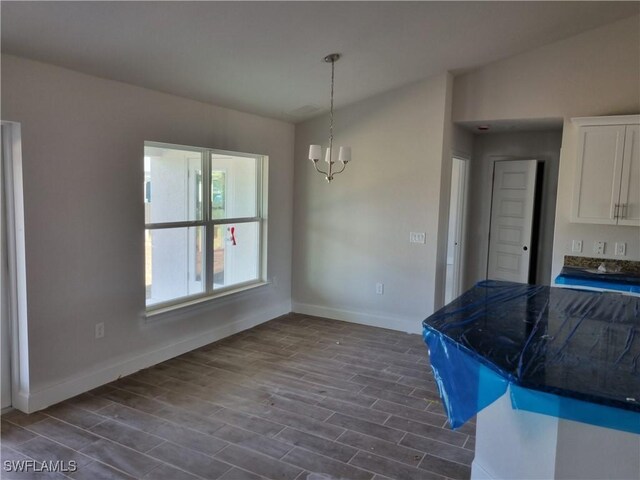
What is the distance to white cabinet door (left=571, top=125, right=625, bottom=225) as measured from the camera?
3.96 meters

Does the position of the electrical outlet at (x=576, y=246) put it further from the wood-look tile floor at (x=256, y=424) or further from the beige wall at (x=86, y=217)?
the beige wall at (x=86, y=217)

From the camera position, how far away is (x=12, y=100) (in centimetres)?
287

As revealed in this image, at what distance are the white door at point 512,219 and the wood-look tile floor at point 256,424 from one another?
2.28m

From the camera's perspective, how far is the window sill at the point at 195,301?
159 inches

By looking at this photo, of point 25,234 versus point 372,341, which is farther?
point 372,341

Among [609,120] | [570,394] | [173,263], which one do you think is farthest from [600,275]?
[173,263]

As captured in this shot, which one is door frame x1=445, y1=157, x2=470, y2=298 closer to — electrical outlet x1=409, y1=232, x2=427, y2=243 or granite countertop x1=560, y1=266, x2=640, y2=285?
electrical outlet x1=409, y1=232, x2=427, y2=243

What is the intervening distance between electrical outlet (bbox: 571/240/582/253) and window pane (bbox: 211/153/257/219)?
337 centimetres

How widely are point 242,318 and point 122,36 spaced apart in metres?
3.12

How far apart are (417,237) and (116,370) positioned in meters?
3.22

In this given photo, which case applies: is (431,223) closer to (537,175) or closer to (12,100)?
(537,175)

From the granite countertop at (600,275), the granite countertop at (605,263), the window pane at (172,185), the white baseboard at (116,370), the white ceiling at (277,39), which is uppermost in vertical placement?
the white ceiling at (277,39)

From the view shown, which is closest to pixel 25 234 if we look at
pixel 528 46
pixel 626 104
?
pixel 528 46

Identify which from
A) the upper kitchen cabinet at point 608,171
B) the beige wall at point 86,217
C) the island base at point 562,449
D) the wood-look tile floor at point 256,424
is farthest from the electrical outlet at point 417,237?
the island base at point 562,449
